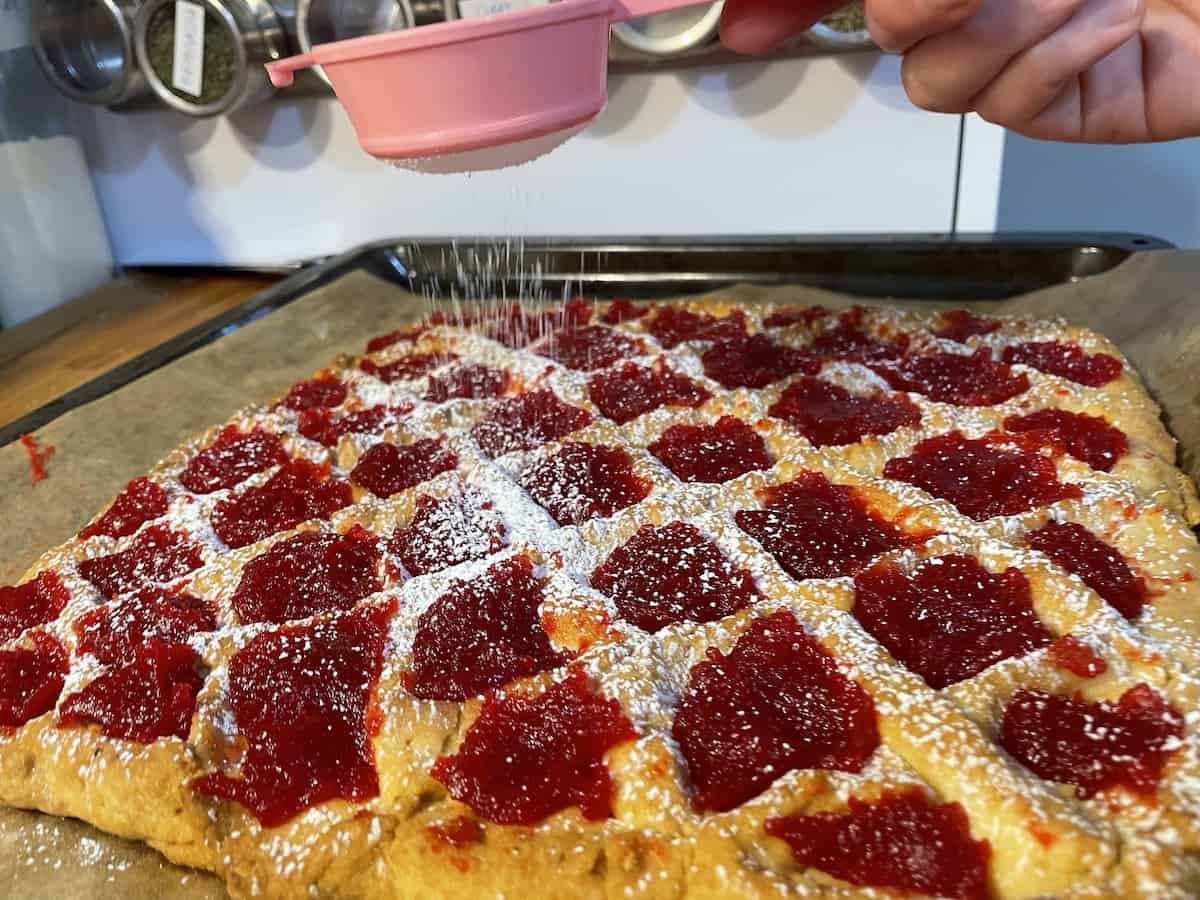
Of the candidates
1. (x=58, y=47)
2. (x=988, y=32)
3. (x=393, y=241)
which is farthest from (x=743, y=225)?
(x=58, y=47)

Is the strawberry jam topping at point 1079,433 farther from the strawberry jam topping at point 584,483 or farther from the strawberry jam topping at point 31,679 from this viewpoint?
the strawberry jam topping at point 31,679

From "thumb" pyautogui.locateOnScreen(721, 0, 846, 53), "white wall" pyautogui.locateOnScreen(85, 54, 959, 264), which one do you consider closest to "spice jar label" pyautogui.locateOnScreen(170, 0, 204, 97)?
"white wall" pyautogui.locateOnScreen(85, 54, 959, 264)

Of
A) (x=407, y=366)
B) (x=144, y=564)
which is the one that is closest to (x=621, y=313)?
(x=407, y=366)

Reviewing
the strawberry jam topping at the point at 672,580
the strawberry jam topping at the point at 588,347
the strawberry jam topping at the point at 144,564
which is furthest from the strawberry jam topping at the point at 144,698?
the strawberry jam topping at the point at 588,347

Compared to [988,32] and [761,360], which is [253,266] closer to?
[761,360]

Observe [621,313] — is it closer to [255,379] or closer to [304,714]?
[255,379]

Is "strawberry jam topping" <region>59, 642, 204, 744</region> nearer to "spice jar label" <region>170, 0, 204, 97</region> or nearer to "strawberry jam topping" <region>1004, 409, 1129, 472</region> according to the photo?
"strawberry jam topping" <region>1004, 409, 1129, 472</region>
